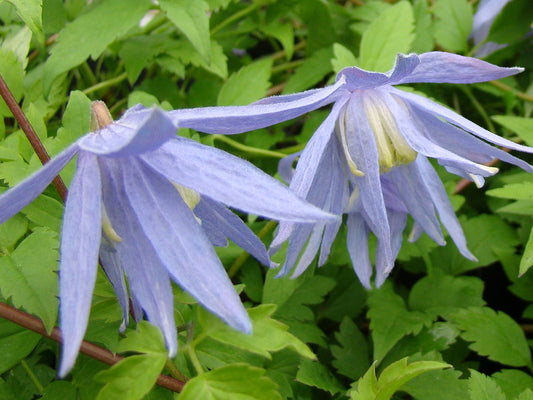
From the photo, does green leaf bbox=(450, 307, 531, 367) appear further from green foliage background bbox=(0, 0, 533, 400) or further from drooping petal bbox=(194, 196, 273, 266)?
drooping petal bbox=(194, 196, 273, 266)

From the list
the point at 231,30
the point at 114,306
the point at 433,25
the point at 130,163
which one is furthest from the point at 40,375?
the point at 433,25

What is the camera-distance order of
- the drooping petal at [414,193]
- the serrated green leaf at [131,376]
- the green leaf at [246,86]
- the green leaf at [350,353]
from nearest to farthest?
1. the serrated green leaf at [131,376]
2. the drooping petal at [414,193]
3. the green leaf at [350,353]
4. the green leaf at [246,86]

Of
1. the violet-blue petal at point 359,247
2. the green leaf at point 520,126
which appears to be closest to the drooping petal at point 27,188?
the violet-blue petal at point 359,247

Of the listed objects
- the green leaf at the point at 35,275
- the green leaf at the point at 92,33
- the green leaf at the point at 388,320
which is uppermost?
the green leaf at the point at 92,33

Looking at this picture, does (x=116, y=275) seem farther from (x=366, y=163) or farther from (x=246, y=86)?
(x=246, y=86)

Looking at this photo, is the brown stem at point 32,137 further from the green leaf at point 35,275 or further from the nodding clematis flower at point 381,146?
the nodding clematis flower at point 381,146

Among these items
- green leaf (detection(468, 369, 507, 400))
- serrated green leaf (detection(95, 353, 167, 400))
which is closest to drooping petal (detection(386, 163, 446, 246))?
green leaf (detection(468, 369, 507, 400))

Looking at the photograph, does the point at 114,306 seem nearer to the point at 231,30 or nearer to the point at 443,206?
the point at 443,206
